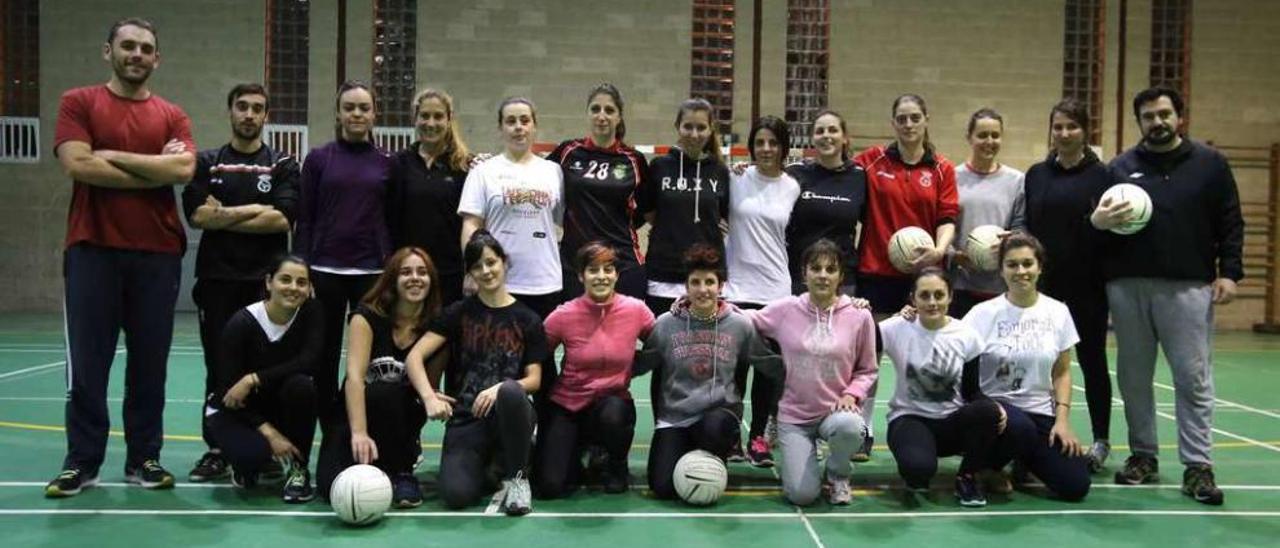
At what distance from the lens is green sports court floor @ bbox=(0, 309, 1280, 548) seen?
3975 mm

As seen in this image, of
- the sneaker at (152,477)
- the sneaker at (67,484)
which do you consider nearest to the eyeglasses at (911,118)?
the sneaker at (152,477)

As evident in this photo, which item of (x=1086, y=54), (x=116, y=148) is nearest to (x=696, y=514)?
(x=116, y=148)

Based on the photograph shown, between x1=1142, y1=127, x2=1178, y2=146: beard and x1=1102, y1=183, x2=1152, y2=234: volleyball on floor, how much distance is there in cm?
29

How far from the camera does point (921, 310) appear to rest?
15.6 feet

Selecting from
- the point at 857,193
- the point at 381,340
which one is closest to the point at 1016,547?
the point at 857,193

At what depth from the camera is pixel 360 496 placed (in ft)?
13.2

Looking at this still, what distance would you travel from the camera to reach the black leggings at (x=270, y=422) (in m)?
4.53

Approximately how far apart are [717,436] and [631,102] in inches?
410

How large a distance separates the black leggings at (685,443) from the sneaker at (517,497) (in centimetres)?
64

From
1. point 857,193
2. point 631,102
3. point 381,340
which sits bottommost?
point 381,340

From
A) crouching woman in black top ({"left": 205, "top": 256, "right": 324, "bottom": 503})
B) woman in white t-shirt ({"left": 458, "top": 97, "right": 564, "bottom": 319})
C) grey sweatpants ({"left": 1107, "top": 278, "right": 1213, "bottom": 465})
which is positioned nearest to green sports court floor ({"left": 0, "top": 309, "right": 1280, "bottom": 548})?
crouching woman in black top ({"left": 205, "top": 256, "right": 324, "bottom": 503})

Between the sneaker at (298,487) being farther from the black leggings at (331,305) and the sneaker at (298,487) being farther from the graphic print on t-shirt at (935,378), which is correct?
the graphic print on t-shirt at (935,378)

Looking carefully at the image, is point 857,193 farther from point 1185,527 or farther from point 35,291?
point 35,291

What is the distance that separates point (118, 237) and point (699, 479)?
9.46ft
